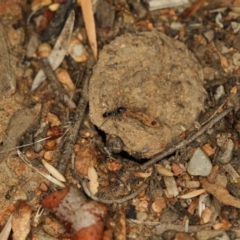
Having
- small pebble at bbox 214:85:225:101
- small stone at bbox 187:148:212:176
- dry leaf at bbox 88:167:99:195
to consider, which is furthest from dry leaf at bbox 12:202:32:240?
small pebble at bbox 214:85:225:101

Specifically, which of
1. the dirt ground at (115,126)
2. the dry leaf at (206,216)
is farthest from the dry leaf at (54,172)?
the dry leaf at (206,216)

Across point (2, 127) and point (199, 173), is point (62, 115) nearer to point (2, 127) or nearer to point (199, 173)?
point (2, 127)

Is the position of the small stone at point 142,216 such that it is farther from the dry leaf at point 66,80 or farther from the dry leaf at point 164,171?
the dry leaf at point 66,80

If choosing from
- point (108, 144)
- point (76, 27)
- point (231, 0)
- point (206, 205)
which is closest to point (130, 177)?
point (108, 144)

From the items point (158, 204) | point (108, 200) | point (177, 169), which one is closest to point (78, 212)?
point (108, 200)

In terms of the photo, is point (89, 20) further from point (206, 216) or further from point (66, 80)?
point (206, 216)
